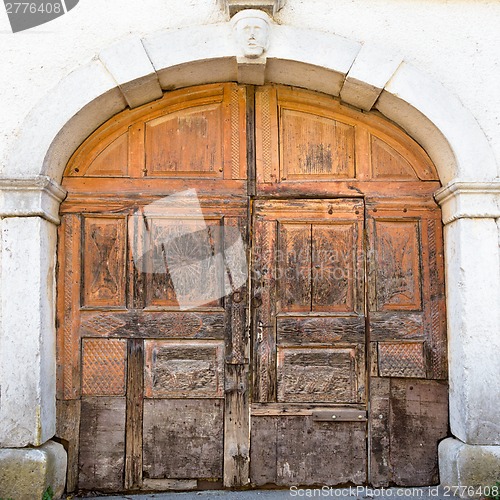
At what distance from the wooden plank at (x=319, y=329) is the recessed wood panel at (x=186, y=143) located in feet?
3.53

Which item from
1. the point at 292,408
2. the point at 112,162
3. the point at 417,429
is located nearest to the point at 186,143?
the point at 112,162

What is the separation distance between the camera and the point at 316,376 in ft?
11.4

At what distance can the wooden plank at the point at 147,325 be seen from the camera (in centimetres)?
343

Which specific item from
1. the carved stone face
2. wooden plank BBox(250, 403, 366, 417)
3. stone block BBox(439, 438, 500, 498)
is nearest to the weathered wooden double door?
wooden plank BBox(250, 403, 366, 417)

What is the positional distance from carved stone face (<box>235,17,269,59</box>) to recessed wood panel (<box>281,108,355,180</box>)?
0.49 m

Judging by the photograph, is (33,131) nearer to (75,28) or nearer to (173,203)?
(75,28)

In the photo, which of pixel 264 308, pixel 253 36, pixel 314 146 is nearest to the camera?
pixel 253 36

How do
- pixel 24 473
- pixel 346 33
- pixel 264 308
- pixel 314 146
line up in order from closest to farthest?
pixel 24 473, pixel 346 33, pixel 264 308, pixel 314 146

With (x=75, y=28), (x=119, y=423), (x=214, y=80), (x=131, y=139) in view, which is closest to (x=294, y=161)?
(x=214, y=80)

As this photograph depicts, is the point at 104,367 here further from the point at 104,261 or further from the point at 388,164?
the point at 388,164

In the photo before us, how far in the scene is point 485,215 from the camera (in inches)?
127

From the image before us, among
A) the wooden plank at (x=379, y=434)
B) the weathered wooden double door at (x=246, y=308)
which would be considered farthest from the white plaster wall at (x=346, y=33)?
the wooden plank at (x=379, y=434)

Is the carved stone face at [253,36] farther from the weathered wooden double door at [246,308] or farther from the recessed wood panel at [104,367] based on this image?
the recessed wood panel at [104,367]

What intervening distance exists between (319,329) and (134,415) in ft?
4.20
